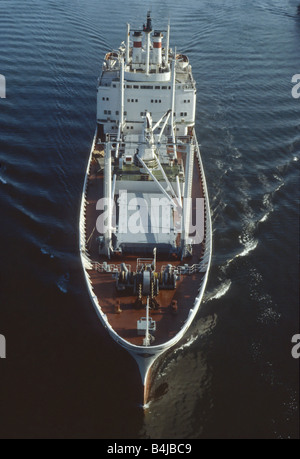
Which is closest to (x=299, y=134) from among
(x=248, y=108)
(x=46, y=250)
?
(x=248, y=108)

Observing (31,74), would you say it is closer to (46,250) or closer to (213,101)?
(213,101)

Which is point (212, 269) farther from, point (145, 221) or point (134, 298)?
point (134, 298)

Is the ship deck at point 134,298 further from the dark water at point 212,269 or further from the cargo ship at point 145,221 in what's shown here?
the dark water at point 212,269

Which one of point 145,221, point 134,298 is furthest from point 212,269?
point 134,298

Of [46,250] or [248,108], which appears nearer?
[46,250]

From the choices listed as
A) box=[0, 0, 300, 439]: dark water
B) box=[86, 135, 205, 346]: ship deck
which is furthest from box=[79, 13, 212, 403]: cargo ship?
box=[0, 0, 300, 439]: dark water

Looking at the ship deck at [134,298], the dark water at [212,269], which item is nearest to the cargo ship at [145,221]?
the ship deck at [134,298]
